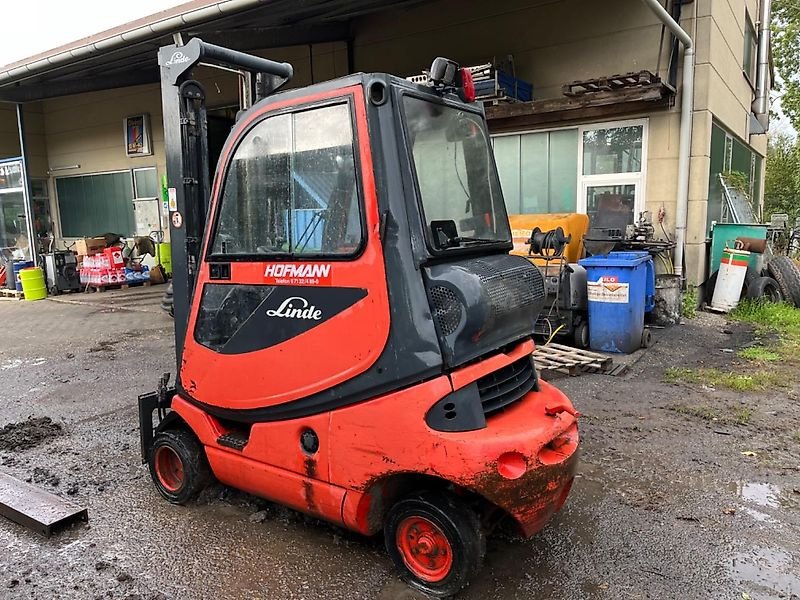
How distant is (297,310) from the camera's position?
283 cm

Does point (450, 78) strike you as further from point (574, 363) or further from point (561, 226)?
point (561, 226)

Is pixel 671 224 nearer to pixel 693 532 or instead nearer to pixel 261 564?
pixel 693 532

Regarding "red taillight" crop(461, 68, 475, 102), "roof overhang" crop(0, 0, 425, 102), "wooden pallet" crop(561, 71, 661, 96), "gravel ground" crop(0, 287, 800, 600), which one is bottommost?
"gravel ground" crop(0, 287, 800, 600)


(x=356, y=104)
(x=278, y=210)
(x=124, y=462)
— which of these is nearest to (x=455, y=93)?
(x=356, y=104)

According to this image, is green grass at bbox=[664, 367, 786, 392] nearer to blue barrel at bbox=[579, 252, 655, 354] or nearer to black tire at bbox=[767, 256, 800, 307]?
blue barrel at bbox=[579, 252, 655, 354]

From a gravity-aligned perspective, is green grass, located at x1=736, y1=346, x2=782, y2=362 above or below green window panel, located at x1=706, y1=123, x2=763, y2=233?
below

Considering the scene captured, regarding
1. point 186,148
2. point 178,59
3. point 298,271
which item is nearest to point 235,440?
point 298,271

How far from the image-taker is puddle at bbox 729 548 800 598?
9.05ft

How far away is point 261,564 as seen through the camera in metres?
3.00

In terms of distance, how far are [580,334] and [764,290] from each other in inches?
167

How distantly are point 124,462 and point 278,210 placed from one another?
251cm

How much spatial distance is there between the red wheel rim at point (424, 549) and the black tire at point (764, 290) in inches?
325

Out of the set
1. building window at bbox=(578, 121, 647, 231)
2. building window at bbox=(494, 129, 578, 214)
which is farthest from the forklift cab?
building window at bbox=(494, 129, 578, 214)

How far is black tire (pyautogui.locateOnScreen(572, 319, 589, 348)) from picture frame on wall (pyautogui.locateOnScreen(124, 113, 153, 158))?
12.4 m
